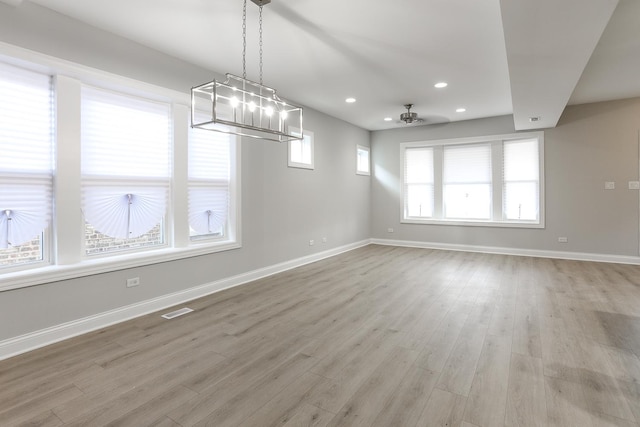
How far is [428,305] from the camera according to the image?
11.9 feet

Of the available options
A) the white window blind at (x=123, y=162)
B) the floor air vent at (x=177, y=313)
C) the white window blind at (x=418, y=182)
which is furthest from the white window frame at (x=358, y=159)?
the floor air vent at (x=177, y=313)

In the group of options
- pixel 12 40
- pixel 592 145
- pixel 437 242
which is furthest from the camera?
pixel 437 242

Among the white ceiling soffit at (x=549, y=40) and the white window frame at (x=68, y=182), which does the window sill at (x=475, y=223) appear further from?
the white window frame at (x=68, y=182)

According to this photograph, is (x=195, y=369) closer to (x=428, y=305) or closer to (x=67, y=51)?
(x=428, y=305)

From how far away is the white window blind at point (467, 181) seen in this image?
693 centimetres

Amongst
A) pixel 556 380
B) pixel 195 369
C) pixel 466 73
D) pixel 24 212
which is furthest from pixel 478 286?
pixel 24 212

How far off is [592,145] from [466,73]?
3474 millimetres

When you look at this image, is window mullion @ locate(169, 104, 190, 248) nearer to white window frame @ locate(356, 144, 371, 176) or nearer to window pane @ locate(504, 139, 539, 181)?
white window frame @ locate(356, 144, 371, 176)

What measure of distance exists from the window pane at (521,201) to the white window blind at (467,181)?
357 millimetres

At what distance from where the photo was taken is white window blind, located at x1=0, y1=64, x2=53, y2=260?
2.58 m

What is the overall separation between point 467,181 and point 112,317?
690cm

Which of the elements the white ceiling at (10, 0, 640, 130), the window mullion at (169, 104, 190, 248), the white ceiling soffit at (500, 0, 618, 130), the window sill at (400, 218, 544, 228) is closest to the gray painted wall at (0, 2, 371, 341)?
the white ceiling at (10, 0, 640, 130)

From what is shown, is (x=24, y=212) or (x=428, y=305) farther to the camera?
(x=428, y=305)

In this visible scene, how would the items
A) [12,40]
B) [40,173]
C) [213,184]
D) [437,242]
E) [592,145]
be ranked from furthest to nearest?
[437,242] < [592,145] < [213,184] < [40,173] < [12,40]
